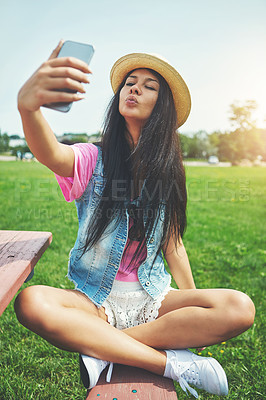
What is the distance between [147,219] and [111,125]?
603mm

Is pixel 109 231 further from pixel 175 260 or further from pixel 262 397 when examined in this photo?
pixel 262 397

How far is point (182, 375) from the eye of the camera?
161cm

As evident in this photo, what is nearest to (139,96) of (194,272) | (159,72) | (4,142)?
(159,72)

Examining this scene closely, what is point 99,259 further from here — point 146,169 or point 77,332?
point 146,169

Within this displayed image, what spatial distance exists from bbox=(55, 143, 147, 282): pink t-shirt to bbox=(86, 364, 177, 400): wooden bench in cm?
55

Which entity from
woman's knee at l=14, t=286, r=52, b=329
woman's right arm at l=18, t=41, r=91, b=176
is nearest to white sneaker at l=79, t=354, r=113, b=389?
woman's knee at l=14, t=286, r=52, b=329

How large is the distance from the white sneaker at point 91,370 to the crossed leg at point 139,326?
0.03m

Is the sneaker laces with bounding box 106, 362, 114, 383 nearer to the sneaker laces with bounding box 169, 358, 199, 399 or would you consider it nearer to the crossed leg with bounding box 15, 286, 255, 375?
the crossed leg with bounding box 15, 286, 255, 375

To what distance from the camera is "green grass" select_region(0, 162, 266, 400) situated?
6.82 ft

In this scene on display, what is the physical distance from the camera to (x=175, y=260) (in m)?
2.20

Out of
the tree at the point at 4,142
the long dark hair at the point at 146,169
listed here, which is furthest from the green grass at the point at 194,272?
the tree at the point at 4,142

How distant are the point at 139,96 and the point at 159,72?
0.19 meters

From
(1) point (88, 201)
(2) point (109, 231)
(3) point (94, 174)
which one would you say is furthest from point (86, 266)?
(3) point (94, 174)

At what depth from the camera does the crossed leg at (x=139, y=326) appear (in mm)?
1567
